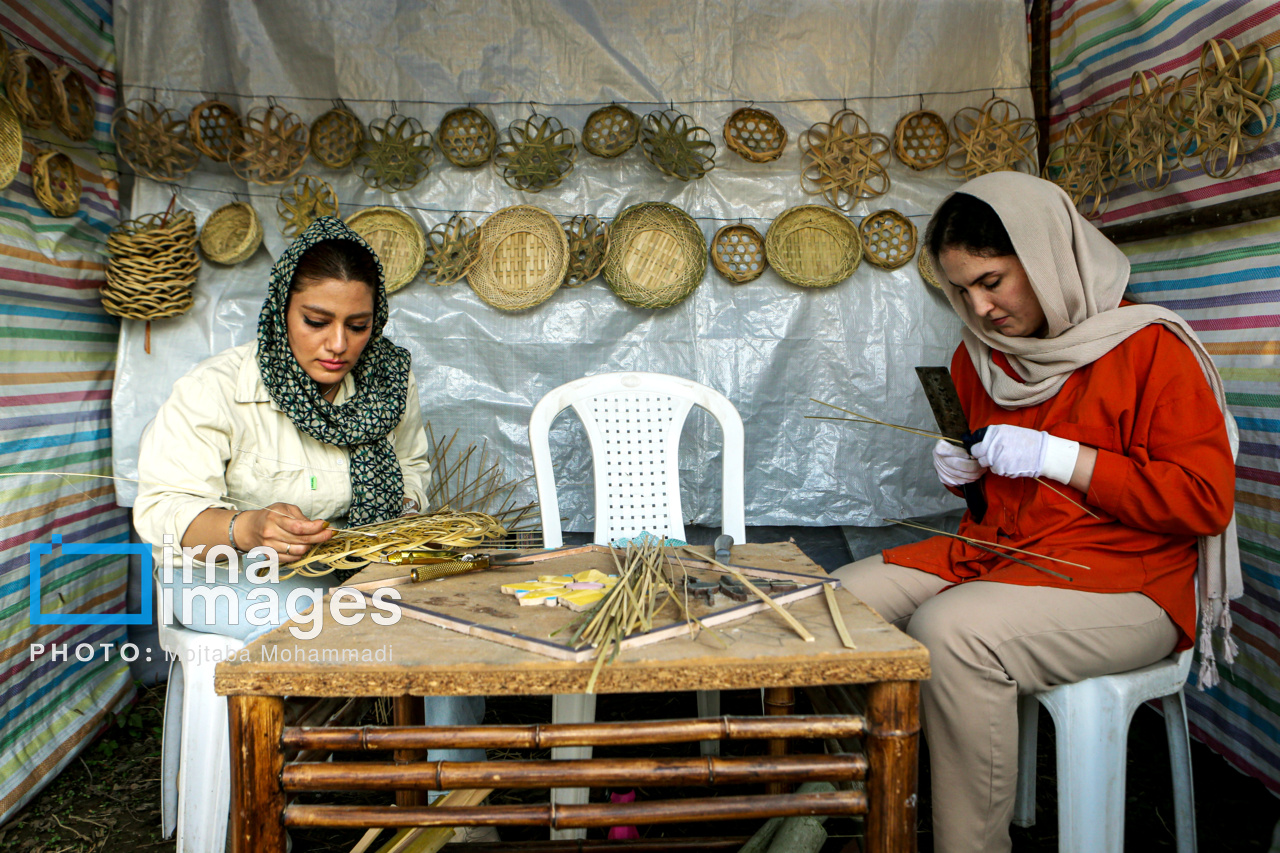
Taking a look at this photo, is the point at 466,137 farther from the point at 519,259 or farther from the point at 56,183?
the point at 56,183

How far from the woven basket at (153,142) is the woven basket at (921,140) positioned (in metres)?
2.80

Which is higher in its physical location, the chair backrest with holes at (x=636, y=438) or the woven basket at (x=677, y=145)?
the woven basket at (x=677, y=145)

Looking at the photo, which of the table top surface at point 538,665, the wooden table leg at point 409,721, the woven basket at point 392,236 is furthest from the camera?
the woven basket at point 392,236

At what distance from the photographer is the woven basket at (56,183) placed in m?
2.63

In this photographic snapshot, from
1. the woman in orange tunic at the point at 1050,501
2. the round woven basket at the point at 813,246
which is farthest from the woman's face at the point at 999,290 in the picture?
the round woven basket at the point at 813,246

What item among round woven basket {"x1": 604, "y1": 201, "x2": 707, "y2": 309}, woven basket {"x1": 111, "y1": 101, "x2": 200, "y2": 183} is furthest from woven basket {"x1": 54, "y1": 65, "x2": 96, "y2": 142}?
round woven basket {"x1": 604, "y1": 201, "x2": 707, "y2": 309}

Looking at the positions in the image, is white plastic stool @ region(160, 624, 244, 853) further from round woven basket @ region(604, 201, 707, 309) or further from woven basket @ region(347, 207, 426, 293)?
round woven basket @ region(604, 201, 707, 309)

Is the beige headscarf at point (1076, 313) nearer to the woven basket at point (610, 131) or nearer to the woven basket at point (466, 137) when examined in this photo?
the woven basket at point (610, 131)

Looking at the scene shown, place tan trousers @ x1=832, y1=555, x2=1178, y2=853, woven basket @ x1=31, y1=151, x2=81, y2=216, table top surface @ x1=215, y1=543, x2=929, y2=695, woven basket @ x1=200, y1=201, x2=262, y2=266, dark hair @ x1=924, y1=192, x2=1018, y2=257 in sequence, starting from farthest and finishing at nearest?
1. woven basket @ x1=200, y1=201, x2=262, y2=266
2. woven basket @ x1=31, y1=151, x2=81, y2=216
3. dark hair @ x1=924, y1=192, x2=1018, y2=257
4. tan trousers @ x1=832, y1=555, x2=1178, y2=853
5. table top surface @ x1=215, y1=543, x2=929, y2=695

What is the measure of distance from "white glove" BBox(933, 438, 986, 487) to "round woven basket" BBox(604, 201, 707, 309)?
146 cm

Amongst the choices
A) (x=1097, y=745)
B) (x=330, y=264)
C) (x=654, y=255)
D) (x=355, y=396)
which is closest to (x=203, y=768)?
(x=355, y=396)

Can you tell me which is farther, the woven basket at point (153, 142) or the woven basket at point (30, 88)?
the woven basket at point (153, 142)

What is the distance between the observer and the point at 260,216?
3.26m

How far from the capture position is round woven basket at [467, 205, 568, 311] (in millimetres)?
3254
